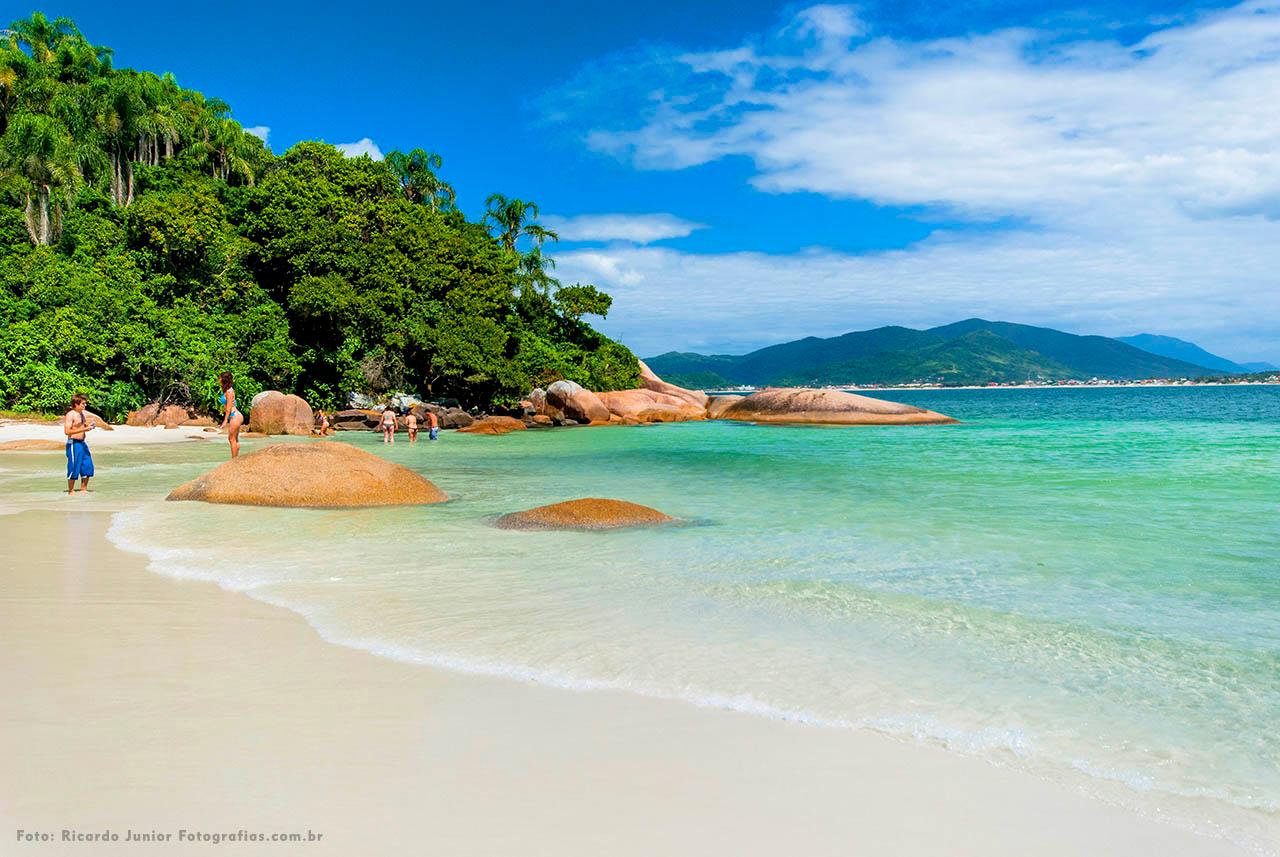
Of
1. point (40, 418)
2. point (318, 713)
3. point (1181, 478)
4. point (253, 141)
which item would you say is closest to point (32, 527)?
point (318, 713)

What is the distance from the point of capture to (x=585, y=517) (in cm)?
968

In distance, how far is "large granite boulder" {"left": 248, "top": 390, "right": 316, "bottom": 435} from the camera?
30812 mm

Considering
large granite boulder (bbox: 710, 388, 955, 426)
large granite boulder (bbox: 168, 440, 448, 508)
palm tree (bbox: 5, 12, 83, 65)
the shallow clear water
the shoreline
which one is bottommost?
the shallow clear water

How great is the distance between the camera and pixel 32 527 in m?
9.20

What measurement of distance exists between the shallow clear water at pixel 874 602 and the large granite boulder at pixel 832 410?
24880 mm

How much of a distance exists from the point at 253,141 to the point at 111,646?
2107 inches

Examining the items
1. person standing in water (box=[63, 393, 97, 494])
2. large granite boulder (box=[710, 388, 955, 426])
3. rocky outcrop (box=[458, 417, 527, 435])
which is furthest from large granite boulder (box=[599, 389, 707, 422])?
person standing in water (box=[63, 393, 97, 494])

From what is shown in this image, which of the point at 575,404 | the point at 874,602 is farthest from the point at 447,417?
the point at 874,602

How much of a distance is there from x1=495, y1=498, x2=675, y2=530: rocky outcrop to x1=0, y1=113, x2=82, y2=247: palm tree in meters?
35.0

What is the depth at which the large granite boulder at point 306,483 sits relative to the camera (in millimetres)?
11094

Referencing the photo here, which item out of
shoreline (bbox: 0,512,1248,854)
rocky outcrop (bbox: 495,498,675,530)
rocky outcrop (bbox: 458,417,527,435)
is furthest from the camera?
rocky outcrop (bbox: 458,417,527,435)

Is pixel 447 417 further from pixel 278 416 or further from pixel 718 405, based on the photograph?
pixel 718 405

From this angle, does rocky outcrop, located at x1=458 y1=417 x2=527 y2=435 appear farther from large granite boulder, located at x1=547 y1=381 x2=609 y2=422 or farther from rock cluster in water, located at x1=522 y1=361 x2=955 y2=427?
large granite boulder, located at x1=547 y1=381 x2=609 y2=422

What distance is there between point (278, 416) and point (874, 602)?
29140 millimetres
